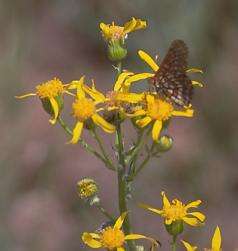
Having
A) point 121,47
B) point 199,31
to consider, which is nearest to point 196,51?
point 199,31

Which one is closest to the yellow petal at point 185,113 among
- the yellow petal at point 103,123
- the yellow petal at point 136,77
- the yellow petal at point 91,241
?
the yellow petal at point 136,77

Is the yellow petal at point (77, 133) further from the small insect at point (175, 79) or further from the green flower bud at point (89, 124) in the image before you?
the small insect at point (175, 79)

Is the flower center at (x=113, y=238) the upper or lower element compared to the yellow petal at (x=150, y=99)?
lower

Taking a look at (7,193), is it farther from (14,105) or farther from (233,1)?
(233,1)

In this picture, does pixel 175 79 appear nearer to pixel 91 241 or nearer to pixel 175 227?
pixel 175 227

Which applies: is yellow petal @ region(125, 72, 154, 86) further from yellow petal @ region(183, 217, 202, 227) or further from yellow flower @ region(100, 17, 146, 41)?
yellow petal @ region(183, 217, 202, 227)

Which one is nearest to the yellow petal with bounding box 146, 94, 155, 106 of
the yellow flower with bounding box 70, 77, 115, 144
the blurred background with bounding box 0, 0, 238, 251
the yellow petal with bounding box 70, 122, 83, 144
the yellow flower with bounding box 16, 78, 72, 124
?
the yellow flower with bounding box 70, 77, 115, 144
